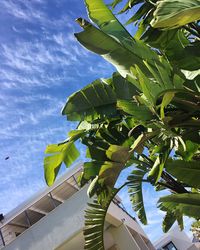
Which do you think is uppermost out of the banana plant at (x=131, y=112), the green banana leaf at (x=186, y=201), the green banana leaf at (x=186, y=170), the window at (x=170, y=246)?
the banana plant at (x=131, y=112)

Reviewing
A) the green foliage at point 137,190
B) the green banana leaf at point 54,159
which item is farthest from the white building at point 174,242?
the green banana leaf at point 54,159

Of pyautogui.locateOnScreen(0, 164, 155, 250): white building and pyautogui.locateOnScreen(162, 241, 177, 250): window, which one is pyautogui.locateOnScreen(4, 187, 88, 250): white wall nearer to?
pyautogui.locateOnScreen(0, 164, 155, 250): white building

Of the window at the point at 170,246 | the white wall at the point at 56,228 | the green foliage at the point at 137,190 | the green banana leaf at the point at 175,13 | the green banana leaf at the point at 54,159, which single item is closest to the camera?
the green banana leaf at the point at 175,13

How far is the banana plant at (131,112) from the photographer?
3412 mm

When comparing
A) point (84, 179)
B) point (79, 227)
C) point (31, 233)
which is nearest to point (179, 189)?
point (84, 179)

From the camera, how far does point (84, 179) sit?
428cm

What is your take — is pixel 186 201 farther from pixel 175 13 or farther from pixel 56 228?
pixel 56 228

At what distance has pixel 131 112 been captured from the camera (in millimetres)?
3236

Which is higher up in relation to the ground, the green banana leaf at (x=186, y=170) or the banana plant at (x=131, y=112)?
the banana plant at (x=131, y=112)

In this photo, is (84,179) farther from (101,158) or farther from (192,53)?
(192,53)

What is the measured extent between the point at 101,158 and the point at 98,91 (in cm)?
84

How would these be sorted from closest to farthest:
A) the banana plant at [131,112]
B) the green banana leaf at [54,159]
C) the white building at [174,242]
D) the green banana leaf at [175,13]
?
the green banana leaf at [175,13] < the banana plant at [131,112] < the green banana leaf at [54,159] < the white building at [174,242]

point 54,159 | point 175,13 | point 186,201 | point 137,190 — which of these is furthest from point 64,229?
point 175,13

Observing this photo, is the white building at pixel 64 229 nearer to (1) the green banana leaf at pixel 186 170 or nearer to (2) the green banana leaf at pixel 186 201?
(2) the green banana leaf at pixel 186 201
